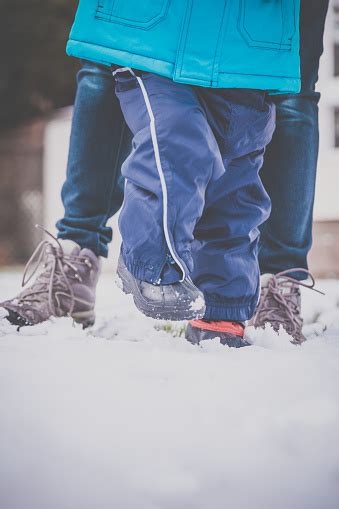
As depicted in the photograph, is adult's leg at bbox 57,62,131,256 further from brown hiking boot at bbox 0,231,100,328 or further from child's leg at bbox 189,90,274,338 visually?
child's leg at bbox 189,90,274,338

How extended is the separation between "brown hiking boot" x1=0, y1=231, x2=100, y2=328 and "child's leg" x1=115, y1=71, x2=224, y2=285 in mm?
365

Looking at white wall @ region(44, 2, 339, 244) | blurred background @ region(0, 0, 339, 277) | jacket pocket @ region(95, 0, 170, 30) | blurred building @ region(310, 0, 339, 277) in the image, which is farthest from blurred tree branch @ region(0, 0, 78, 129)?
jacket pocket @ region(95, 0, 170, 30)

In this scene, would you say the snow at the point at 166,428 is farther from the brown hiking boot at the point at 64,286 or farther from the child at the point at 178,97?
the brown hiking boot at the point at 64,286

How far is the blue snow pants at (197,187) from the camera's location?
0.95 m

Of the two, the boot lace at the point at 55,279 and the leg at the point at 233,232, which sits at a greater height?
the leg at the point at 233,232

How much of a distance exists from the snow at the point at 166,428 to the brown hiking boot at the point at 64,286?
0.92 ft

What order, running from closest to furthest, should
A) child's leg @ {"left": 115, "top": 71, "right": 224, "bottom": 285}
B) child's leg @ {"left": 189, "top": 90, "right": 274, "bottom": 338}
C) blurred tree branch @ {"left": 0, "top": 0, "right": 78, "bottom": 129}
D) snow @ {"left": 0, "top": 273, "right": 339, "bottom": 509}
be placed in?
snow @ {"left": 0, "top": 273, "right": 339, "bottom": 509} → child's leg @ {"left": 115, "top": 71, "right": 224, "bottom": 285} → child's leg @ {"left": 189, "top": 90, "right": 274, "bottom": 338} → blurred tree branch @ {"left": 0, "top": 0, "right": 78, "bottom": 129}

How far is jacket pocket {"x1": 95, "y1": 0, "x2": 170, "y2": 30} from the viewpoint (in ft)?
3.20

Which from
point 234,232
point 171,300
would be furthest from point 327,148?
point 171,300

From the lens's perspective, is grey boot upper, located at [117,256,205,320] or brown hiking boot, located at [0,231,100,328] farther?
brown hiking boot, located at [0,231,100,328]

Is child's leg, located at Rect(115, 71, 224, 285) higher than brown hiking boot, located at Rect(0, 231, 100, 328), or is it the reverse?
child's leg, located at Rect(115, 71, 224, 285)

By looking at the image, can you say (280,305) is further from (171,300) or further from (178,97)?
(178,97)

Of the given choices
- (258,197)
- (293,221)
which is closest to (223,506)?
(258,197)

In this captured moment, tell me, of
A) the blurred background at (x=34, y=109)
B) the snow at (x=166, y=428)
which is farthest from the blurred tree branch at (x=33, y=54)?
the snow at (x=166, y=428)
